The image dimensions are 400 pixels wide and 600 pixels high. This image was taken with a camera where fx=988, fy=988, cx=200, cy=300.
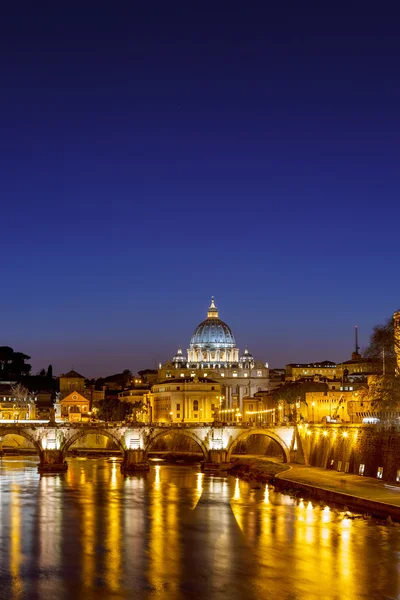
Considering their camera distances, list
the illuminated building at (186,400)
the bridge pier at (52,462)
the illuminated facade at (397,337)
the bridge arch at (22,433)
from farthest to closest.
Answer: the illuminated building at (186,400), the bridge arch at (22,433), the bridge pier at (52,462), the illuminated facade at (397,337)

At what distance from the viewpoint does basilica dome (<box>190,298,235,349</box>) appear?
6688 inches

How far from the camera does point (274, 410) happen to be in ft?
341

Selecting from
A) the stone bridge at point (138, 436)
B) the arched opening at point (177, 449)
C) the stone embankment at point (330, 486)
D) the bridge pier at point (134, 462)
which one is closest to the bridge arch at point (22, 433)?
the stone bridge at point (138, 436)

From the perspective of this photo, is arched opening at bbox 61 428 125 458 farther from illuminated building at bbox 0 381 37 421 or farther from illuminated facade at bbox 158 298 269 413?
illuminated facade at bbox 158 298 269 413

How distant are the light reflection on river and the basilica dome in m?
114

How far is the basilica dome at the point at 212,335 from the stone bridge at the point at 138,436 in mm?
98212

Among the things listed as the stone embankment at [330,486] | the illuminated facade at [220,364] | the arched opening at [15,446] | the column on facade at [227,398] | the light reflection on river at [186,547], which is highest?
the illuminated facade at [220,364]

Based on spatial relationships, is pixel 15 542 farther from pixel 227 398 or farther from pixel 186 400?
pixel 227 398

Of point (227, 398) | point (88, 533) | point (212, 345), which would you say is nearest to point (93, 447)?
point (227, 398)

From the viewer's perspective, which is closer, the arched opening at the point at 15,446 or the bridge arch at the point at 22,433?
the bridge arch at the point at 22,433

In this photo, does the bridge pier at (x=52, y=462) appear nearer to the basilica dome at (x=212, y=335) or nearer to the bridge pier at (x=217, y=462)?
the bridge pier at (x=217, y=462)

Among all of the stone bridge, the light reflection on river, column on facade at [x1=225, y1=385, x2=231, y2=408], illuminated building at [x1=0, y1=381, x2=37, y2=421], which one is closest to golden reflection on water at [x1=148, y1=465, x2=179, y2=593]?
the light reflection on river

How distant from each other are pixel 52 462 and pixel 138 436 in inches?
252

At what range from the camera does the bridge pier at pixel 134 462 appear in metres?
67.8
